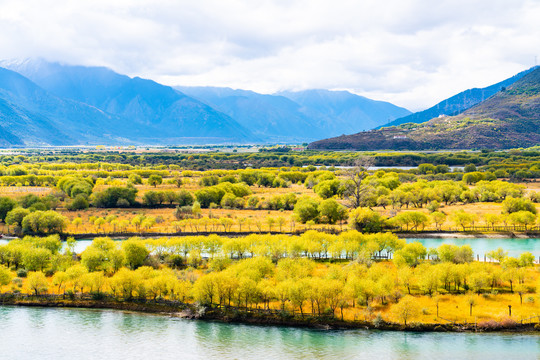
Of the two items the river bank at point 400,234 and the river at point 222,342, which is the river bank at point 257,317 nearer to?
the river at point 222,342

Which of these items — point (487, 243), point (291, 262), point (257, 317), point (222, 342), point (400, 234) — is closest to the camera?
point (222, 342)

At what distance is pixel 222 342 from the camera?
40.0 meters

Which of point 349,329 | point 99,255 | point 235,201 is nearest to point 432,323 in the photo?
point 349,329

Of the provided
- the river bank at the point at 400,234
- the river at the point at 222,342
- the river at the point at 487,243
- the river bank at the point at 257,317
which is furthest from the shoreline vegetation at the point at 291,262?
the river at the point at 487,243

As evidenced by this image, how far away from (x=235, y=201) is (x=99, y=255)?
4896cm

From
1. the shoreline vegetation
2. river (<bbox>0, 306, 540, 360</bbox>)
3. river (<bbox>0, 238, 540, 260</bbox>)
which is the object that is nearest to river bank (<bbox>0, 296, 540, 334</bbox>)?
the shoreline vegetation

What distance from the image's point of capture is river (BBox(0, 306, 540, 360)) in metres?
37.1

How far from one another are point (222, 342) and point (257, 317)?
13.9 ft

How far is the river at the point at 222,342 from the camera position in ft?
122

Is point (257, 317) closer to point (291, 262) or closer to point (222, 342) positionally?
point (222, 342)

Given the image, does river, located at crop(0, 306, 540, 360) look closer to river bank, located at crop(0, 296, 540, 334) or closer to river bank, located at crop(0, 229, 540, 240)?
river bank, located at crop(0, 296, 540, 334)

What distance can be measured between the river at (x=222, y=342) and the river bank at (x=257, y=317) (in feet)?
1.79

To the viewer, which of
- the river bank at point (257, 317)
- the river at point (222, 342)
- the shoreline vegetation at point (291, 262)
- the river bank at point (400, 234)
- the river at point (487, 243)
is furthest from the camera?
the river bank at point (400, 234)

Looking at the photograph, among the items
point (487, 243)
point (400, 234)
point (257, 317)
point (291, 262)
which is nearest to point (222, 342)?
point (257, 317)
